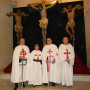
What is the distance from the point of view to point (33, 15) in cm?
1048

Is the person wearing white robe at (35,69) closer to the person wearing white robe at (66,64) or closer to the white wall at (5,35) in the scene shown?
the person wearing white robe at (66,64)

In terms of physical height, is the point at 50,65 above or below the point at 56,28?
below

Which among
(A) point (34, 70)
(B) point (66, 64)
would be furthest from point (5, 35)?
(B) point (66, 64)

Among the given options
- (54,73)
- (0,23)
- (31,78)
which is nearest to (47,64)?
(54,73)

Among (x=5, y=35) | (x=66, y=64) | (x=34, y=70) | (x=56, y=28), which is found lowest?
(x=34, y=70)

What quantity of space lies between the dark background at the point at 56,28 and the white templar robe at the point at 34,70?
14.4 ft

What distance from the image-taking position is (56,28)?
9930 mm

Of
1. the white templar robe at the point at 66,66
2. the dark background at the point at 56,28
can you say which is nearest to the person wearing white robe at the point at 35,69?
the white templar robe at the point at 66,66

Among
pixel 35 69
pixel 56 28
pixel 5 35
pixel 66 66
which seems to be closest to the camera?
pixel 66 66

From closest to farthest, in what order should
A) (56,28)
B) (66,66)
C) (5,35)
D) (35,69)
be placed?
(66,66) → (35,69) → (5,35) → (56,28)

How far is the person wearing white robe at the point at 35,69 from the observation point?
17.6ft

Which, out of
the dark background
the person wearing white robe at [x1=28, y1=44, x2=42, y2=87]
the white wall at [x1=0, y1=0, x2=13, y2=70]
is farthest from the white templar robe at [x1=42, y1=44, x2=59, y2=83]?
the white wall at [x1=0, y1=0, x2=13, y2=70]

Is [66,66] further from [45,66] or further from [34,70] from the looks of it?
[34,70]

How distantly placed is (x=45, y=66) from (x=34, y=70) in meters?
0.50
